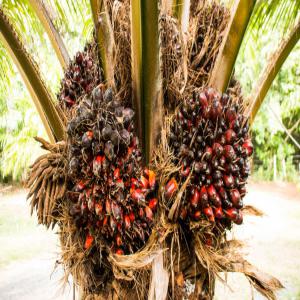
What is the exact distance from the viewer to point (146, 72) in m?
1.29

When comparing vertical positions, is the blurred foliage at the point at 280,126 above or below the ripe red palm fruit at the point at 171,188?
above

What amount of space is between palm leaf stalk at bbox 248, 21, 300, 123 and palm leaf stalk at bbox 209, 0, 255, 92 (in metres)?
0.29

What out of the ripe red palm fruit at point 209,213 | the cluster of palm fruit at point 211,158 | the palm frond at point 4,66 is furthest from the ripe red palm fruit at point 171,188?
the palm frond at point 4,66

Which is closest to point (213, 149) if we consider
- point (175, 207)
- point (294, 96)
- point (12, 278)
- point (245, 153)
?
point (245, 153)

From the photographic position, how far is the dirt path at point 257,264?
4.89 metres

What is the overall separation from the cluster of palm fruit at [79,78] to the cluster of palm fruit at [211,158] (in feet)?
1.50

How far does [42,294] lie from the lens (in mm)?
4922

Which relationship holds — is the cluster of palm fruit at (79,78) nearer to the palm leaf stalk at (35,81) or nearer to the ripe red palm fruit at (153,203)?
the palm leaf stalk at (35,81)

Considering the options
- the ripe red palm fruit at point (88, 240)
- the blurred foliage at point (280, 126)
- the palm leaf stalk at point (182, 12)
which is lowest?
the ripe red palm fruit at point (88, 240)

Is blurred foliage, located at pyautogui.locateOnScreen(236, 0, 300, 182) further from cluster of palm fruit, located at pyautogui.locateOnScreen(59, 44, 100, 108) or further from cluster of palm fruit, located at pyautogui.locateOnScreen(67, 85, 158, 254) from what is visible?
cluster of palm fruit, located at pyautogui.locateOnScreen(67, 85, 158, 254)

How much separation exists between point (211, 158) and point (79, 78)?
0.69 meters

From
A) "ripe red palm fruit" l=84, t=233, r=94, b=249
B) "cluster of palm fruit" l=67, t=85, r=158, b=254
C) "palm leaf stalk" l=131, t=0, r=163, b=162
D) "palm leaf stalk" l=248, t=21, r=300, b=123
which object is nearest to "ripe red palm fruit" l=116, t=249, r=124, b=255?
"cluster of palm fruit" l=67, t=85, r=158, b=254

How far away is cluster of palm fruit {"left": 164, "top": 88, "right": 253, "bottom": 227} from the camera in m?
1.24

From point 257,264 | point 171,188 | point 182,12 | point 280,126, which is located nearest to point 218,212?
point 171,188
